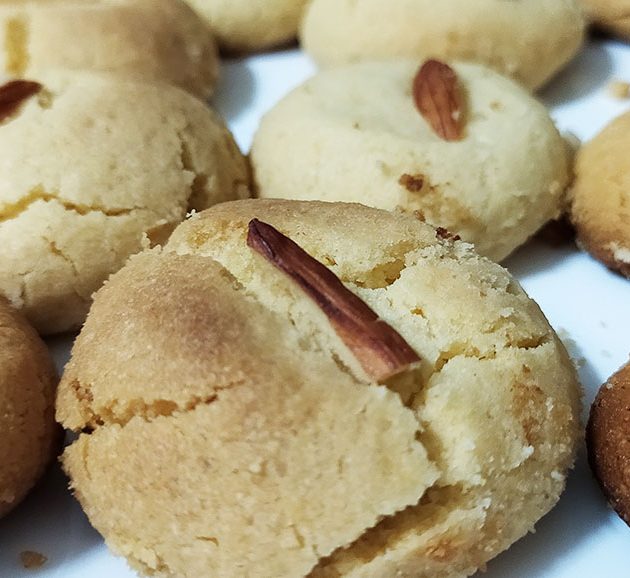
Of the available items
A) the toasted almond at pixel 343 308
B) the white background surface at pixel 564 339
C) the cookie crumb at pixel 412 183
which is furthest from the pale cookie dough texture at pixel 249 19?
the toasted almond at pixel 343 308

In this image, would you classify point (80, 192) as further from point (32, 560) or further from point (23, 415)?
point (32, 560)

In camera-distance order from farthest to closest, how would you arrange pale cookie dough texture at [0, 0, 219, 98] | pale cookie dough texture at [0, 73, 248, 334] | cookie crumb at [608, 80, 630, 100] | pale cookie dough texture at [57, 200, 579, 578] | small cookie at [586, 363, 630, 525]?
cookie crumb at [608, 80, 630, 100], pale cookie dough texture at [0, 0, 219, 98], pale cookie dough texture at [0, 73, 248, 334], small cookie at [586, 363, 630, 525], pale cookie dough texture at [57, 200, 579, 578]

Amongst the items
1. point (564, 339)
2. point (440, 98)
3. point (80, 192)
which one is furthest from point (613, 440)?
point (80, 192)

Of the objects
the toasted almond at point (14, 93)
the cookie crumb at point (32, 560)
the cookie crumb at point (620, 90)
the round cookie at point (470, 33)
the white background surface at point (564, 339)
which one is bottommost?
the cookie crumb at point (32, 560)

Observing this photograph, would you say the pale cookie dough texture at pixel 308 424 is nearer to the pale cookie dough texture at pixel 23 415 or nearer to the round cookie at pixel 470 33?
the pale cookie dough texture at pixel 23 415

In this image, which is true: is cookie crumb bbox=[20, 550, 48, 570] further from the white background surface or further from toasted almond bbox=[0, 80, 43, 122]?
toasted almond bbox=[0, 80, 43, 122]

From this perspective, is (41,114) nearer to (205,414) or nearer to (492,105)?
(205,414)

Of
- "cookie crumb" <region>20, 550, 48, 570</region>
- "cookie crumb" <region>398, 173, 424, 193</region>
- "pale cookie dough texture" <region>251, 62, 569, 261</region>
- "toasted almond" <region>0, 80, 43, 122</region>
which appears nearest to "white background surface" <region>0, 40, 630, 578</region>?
"cookie crumb" <region>20, 550, 48, 570</region>
